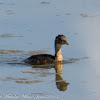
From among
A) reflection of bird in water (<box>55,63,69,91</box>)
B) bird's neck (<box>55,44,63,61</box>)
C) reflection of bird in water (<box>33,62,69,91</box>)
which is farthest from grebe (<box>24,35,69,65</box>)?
reflection of bird in water (<box>55,63,69,91</box>)

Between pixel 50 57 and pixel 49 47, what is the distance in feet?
4.83

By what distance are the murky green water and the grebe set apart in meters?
0.29

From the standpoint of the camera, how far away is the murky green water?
15641 mm

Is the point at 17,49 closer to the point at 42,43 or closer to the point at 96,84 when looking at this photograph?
the point at 42,43

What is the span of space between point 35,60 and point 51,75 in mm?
1986

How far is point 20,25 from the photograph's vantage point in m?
23.3

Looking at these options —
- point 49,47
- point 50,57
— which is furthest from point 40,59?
point 49,47

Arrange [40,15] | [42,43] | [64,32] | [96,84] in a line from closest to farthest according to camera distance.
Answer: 1. [96,84]
2. [42,43]
3. [64,32]
4. [40,15]

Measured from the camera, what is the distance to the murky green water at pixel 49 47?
15641 millimetres

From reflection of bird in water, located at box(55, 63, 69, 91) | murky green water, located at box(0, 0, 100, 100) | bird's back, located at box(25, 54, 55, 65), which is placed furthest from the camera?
bird's back, located at box(25, 54, 55, 65)

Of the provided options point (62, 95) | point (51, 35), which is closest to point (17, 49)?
point (51, 35)

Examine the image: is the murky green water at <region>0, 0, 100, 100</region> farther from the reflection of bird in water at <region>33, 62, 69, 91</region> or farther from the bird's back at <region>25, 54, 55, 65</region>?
the bird's back at <region>25, 54, 55, 65</region>

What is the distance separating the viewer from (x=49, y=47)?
827 inches

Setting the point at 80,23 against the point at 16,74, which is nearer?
the point at 16,74
